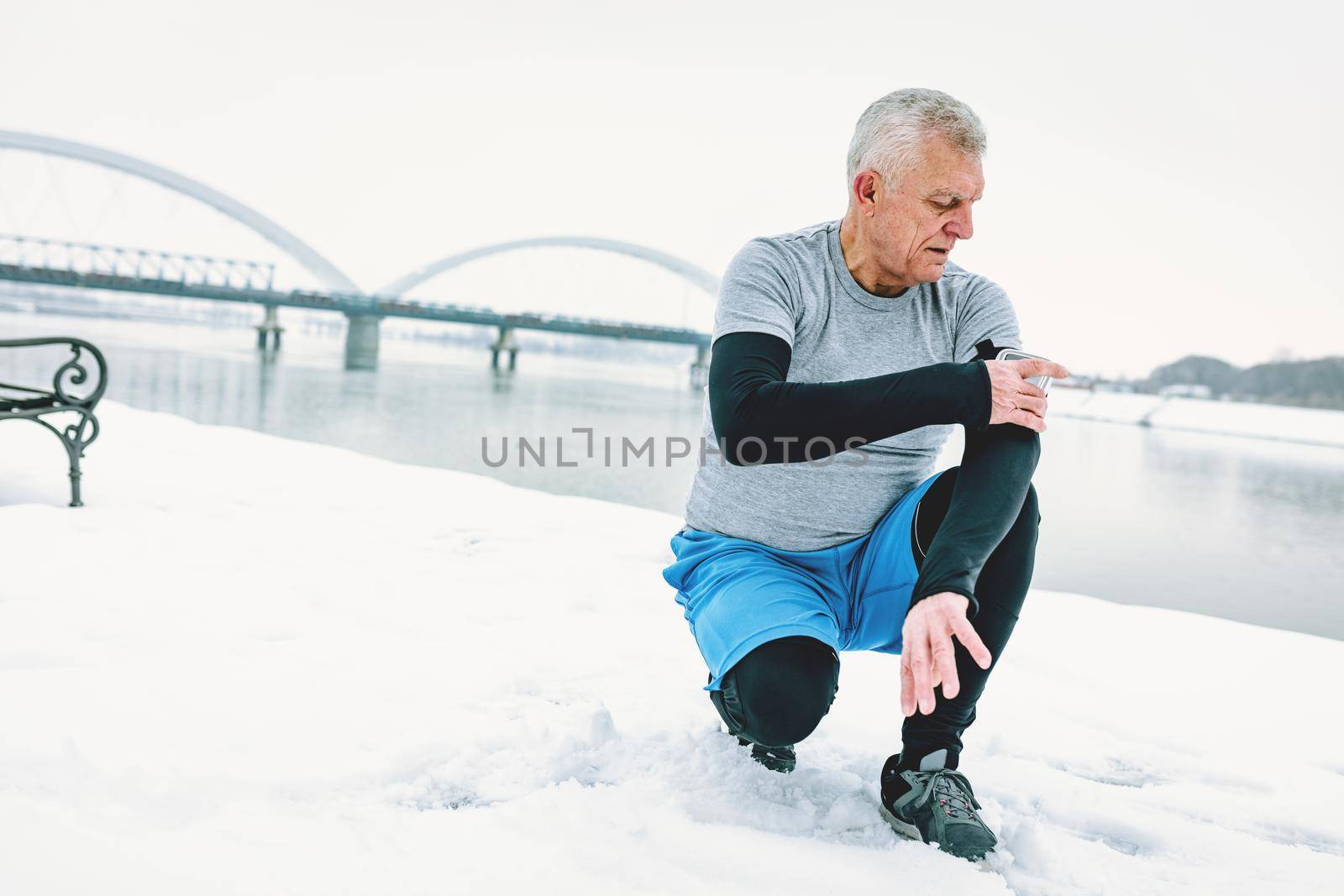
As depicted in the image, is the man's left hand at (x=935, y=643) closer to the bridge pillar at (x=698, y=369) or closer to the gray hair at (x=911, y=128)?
the gray hair at (x=911, y=128)

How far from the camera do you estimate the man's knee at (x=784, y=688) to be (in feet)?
3.85

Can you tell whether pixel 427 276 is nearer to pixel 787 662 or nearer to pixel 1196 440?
pixel 1196 440

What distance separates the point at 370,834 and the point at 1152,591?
4.23m

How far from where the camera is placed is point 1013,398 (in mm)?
1201

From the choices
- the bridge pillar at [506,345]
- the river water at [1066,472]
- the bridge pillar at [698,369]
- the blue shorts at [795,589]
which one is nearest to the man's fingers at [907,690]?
the blue shorts at [795,589]

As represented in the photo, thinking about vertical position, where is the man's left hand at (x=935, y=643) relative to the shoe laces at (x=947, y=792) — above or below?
above

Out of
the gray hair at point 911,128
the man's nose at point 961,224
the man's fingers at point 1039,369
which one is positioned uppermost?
the gray hair at point 911,128

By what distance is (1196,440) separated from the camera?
2025 cm

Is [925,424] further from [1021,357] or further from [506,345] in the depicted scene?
[506,345]

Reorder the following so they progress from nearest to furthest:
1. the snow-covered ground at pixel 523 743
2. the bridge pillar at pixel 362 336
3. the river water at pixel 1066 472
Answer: the snow-covered ground at pixel 523 743
the river water at pixel 1066 472
the bridge pillar at pixel 362 336

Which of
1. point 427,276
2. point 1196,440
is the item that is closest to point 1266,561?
point 1196,440

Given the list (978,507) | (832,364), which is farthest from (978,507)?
(832,364)

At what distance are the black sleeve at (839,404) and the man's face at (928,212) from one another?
0.73 feet

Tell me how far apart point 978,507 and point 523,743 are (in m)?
0.79
